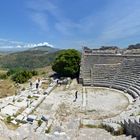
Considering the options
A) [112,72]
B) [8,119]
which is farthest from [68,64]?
[8,119]

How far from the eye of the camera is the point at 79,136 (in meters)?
12.8

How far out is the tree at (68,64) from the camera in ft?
101

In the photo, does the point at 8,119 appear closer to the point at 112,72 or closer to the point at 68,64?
the point at 112,72

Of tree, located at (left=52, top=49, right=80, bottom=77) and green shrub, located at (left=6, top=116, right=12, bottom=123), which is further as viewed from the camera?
tree, located at (left=52, top=49, right=80, bottom=77)

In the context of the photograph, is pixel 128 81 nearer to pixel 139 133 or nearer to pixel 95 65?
pixel 95 65

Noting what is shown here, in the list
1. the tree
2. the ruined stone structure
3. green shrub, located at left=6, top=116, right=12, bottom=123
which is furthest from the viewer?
the tree

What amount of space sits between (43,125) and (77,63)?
1759 centimetres

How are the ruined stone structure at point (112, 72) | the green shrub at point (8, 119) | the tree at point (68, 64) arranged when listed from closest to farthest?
the green shrub at point (8, 119) < the ruined stone structure at point (112, 72) < the tree at point (68, 64)

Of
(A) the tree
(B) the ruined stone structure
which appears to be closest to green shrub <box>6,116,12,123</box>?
(B) the ruined stone structure

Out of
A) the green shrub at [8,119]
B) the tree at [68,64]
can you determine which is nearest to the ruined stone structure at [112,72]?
the tree at [68,64]

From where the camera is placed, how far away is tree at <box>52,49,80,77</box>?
30828mm

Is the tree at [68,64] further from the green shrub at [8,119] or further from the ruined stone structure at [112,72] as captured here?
the green shrub at [8,119]

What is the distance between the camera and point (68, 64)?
31.0 m

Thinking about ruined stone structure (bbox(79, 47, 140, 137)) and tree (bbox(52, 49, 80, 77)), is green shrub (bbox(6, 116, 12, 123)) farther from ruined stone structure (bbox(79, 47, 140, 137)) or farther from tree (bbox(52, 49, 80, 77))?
tree (bbox(52, 49, 80, 77))
